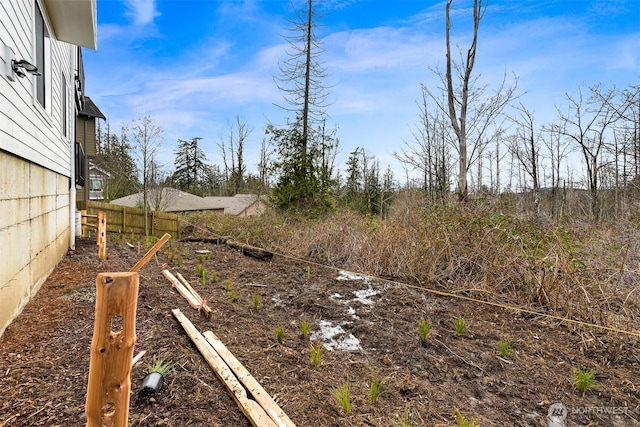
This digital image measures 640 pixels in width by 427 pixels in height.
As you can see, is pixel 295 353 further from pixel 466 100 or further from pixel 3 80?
pixel 466 100

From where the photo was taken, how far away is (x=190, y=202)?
982 inches

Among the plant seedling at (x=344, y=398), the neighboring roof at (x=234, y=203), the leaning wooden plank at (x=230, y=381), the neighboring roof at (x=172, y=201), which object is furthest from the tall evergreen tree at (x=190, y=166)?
the plant seedling at (x=344, y=398)

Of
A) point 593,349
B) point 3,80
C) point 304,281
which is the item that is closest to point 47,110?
point 3,80

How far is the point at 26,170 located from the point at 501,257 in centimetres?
654

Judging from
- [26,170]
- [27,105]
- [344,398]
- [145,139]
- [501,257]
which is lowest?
[344,398]

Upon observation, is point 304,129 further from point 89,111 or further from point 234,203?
point 234,203

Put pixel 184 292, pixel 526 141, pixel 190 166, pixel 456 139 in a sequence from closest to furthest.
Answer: pixel 184 292 → pixel 456 139 → pixel 526 141 → pixel 190 166

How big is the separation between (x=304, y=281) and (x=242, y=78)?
42.0ft

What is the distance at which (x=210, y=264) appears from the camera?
7074mm

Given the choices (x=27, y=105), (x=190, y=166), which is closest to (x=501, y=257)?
(x=27, y=105)

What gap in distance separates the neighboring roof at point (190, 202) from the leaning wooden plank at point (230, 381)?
17.4 meters

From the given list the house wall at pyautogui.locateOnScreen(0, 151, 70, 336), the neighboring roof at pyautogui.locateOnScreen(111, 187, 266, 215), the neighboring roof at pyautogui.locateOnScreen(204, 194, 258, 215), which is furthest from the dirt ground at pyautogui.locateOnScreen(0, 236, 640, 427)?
the neighboring roof at pyautogui.locateOnScreen(204, 194, 258, 215)

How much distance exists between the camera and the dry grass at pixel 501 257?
13.6 feet

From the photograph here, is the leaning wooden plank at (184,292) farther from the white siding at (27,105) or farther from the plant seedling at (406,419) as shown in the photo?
the plant seedling at (406,419)
